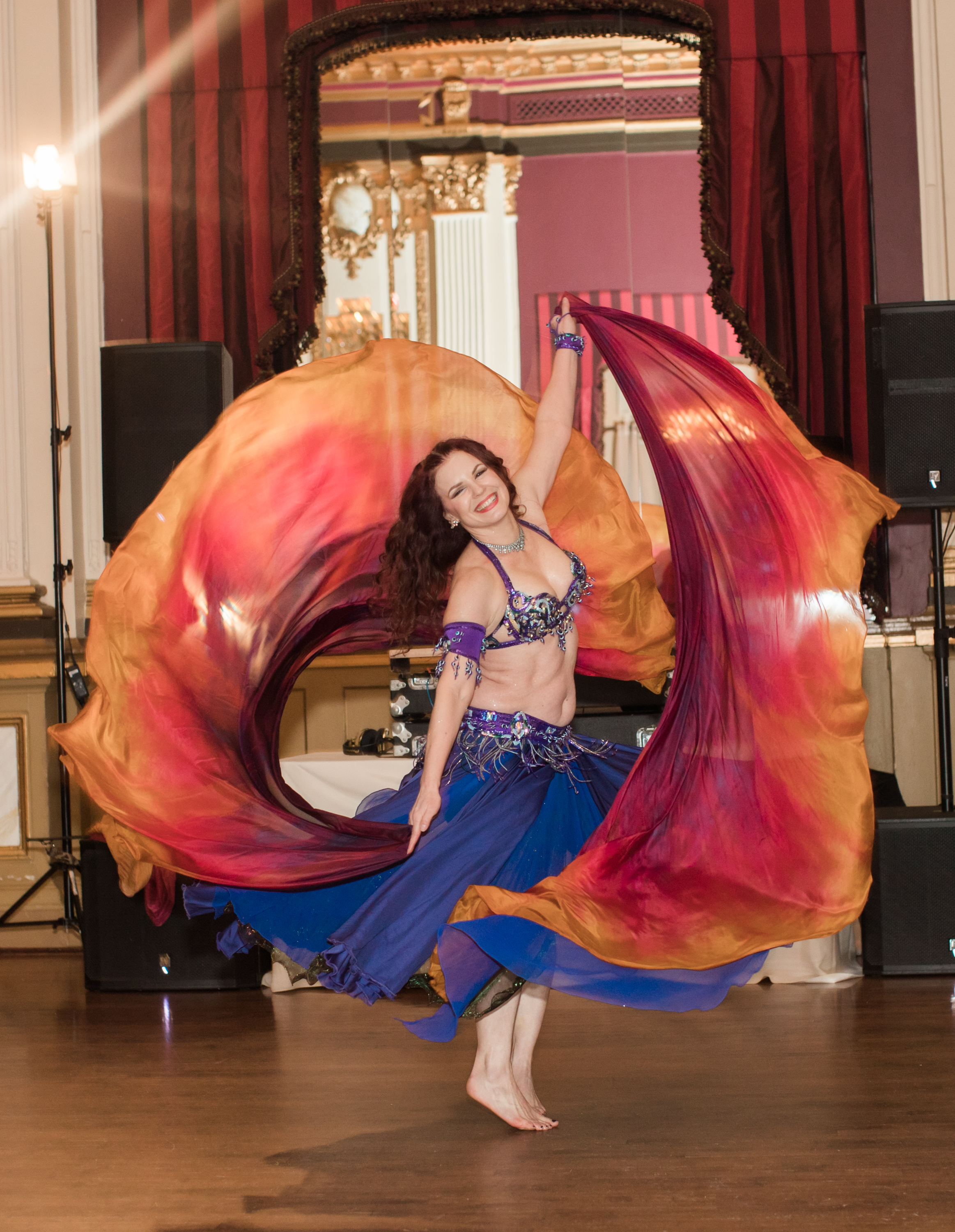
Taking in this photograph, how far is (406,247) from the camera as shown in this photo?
5312 millimetres

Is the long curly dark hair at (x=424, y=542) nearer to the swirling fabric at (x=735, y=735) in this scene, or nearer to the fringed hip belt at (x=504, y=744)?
the fringed hip belt at (x=504, y=744)

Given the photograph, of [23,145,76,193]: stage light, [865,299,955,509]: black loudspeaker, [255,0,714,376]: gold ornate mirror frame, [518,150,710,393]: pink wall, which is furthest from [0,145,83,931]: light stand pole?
[865,299,955,509]: black loudspeaker

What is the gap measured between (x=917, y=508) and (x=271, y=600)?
7.06ft

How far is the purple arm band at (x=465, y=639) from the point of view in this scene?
259 centimetres

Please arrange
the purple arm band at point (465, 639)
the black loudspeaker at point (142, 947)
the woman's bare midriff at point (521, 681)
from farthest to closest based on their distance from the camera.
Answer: the black loudspeaker at point (142, 947) → the woman's bare midriff at point (521, 681) → the purple arm band at point (465, 639)

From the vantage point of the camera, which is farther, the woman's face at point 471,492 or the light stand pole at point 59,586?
the light stand pole at point 59,586

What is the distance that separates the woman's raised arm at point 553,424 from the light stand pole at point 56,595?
8.26 feet

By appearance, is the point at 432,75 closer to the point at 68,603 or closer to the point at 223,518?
the point at 68,603

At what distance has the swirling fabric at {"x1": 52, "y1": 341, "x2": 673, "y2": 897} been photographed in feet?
8.24

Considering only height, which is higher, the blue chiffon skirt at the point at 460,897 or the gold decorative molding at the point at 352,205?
the gold decorative molding at the point at 352,205

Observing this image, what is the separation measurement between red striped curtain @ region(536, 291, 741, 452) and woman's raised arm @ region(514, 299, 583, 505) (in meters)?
2.16

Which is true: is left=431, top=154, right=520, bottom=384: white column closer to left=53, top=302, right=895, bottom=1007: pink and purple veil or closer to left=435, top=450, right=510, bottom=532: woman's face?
left=53, top=302, right=895, bottom=1007: pink and purple veil


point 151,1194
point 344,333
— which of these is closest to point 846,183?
point 344,333

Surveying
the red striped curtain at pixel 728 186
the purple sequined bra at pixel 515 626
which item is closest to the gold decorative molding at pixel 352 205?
the red striped curtain at pixel 728 186
